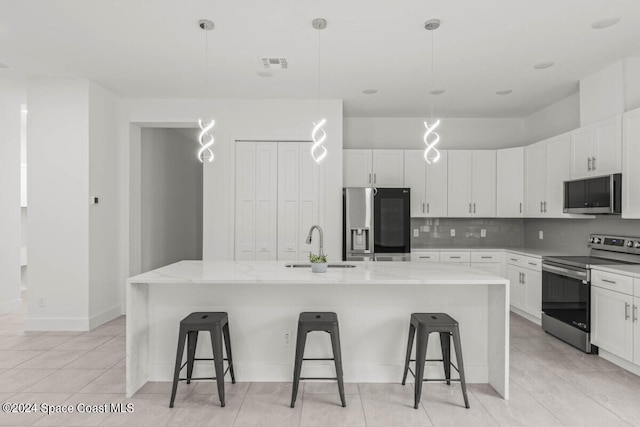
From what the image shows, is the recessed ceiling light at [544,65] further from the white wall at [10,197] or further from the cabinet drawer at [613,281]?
the white wall at [10,197]

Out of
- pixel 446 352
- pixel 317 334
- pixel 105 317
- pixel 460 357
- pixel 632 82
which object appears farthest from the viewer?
pixel 105 317

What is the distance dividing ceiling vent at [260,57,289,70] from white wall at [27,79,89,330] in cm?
221

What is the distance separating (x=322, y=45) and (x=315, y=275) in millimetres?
2099

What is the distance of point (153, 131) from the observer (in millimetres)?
6148

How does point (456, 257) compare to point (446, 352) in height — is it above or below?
above

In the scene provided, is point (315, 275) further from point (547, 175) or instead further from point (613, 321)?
point (547, 175)

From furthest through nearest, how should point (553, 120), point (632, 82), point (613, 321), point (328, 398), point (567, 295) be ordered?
point (553, 120)
point (567, 295)
point (632, 82)
point (613, 321)
point (328, 398)

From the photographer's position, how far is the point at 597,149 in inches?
162

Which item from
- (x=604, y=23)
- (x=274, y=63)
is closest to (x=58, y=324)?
(x=274, y=63)

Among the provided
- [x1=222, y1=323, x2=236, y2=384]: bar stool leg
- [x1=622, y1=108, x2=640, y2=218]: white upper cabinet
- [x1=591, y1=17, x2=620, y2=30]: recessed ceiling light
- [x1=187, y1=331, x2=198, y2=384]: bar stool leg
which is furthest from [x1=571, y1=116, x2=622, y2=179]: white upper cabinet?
[x1=187, y1=331, x2=198, y2=384]: bar stool leg

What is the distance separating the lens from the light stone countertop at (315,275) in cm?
274

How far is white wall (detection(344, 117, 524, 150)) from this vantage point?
6.24 metres

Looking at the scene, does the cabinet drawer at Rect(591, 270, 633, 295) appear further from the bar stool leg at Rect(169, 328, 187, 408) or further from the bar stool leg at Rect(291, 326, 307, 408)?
the bar stool leg at Rect(169, 328, 187, 408)

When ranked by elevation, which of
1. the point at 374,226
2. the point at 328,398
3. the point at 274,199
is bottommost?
the point at 328,398
